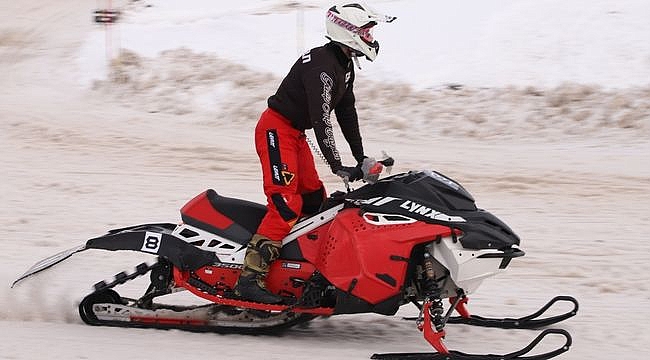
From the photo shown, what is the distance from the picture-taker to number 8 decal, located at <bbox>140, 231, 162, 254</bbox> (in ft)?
21.1

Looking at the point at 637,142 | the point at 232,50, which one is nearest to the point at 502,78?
the point at 637,142

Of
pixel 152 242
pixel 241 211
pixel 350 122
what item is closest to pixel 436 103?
pixel 350 122

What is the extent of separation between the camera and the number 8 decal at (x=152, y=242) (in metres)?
6.42

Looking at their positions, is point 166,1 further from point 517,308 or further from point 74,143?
point 517,308

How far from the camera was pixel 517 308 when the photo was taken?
23.4 feet

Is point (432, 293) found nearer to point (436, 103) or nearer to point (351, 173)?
point (351, 173)

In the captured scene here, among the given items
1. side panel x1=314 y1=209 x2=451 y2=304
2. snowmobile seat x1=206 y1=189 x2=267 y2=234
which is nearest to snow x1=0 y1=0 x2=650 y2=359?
side panel x1=314 y1=209 x2=451 y2=304

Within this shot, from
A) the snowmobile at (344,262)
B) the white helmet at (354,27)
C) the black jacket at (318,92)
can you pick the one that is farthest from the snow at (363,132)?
the white helmet at (354,27)

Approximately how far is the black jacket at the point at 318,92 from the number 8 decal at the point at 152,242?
117cm

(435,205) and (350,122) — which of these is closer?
(435,205)

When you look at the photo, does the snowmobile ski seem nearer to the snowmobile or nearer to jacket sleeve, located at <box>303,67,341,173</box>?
the snowmobile

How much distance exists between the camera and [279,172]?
6090 mm

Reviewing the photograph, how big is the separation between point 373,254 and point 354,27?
135cm

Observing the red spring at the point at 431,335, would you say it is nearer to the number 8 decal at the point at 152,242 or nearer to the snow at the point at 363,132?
the snow at the point at 363,132
